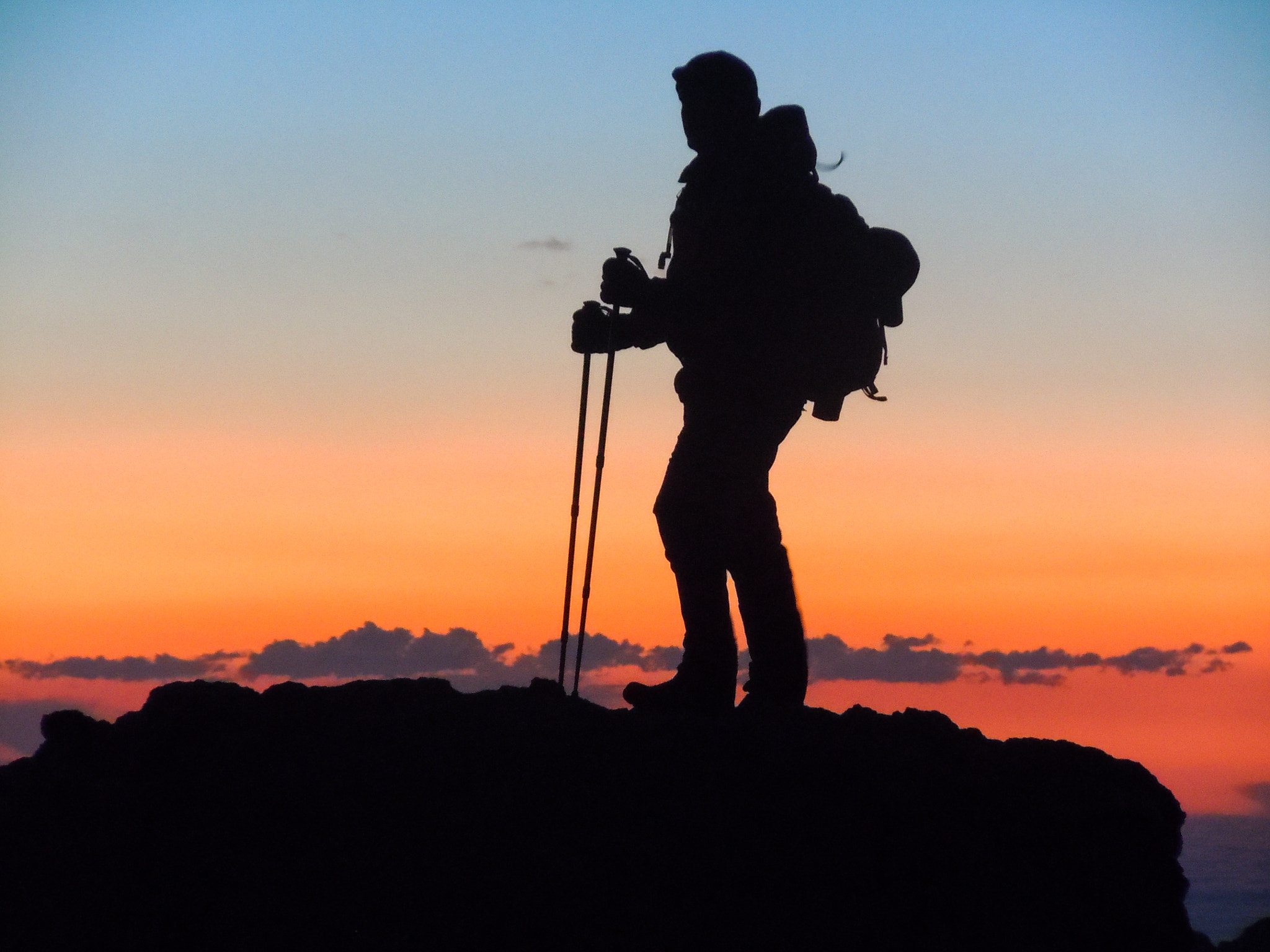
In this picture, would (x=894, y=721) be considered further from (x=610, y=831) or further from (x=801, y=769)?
(x=610, y=831)

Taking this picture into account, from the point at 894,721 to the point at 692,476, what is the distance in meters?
1.54

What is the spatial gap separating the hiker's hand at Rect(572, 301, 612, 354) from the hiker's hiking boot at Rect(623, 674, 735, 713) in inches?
72.6

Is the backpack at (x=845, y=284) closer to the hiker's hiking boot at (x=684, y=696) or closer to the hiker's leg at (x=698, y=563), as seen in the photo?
the hiker's leg at (x=698, y=563)

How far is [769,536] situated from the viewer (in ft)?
24.3

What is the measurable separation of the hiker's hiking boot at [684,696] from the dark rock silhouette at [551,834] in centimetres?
62

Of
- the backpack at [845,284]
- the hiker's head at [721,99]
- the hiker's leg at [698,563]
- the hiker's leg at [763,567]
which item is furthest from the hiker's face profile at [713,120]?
the hiker's leg at [698,563]

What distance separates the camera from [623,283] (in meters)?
7.54

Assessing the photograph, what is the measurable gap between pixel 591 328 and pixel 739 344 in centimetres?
97

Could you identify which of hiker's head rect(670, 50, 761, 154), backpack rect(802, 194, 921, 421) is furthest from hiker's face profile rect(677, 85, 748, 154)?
backpack rect(802, 194, 921, 421)

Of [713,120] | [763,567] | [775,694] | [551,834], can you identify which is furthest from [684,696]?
[713,120]

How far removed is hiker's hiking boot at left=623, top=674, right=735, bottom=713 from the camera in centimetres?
738

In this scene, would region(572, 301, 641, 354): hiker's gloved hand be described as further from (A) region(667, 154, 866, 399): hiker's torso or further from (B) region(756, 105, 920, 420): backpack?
(B) region(756, 105, 920, 420): backpack

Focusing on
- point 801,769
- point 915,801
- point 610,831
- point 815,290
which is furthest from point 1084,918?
point 815,290

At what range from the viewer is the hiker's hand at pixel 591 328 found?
7957 millimetres
